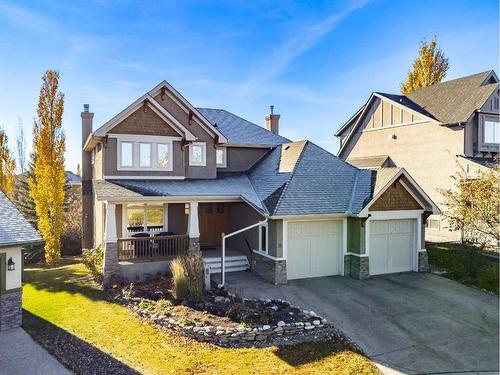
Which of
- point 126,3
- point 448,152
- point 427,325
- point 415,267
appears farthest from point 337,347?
point 448,152

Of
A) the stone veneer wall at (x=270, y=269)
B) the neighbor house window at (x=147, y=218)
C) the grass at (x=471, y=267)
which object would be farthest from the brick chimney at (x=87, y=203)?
the grass at (x=471, y=267)

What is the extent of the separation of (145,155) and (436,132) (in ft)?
61.9

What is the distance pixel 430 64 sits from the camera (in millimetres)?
35750

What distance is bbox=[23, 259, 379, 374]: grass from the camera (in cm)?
840

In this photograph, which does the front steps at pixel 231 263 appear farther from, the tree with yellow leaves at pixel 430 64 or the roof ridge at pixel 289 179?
the tree with yellow leaves at pixel 430 64

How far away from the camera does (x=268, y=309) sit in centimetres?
1130

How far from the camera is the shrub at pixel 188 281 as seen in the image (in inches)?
485

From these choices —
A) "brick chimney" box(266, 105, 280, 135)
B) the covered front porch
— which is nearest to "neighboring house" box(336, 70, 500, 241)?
"brick chimney" box(266, 105, 280, 135)

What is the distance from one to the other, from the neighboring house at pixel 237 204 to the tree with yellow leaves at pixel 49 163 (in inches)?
90.2

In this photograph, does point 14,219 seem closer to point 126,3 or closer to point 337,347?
point 126,3

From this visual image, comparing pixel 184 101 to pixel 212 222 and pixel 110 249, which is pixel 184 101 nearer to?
pixel 212 222

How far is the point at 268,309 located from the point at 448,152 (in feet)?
58.7

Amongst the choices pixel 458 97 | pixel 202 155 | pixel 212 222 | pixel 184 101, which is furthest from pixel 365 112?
pixel 212 222

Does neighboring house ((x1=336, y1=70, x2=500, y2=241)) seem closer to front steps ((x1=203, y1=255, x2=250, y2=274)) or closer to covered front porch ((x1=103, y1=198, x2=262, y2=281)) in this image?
covered front porch ((x1=103, y1=198, x2=262, y2=281))
